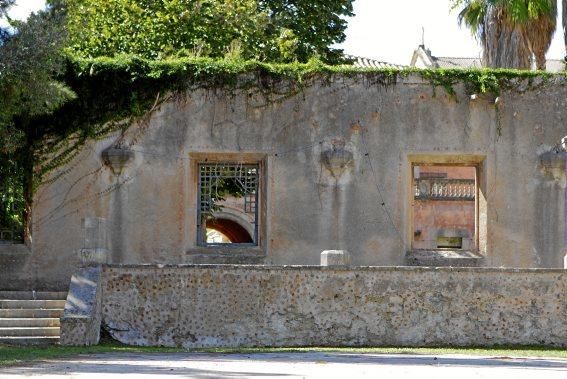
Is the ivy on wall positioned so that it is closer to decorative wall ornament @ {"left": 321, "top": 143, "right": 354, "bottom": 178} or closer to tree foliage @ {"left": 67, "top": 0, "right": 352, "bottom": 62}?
decorative wall ornament @ {"left": 321, "top": 143, "right": 354, "bottom": 178}

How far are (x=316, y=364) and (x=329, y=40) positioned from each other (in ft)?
71.4

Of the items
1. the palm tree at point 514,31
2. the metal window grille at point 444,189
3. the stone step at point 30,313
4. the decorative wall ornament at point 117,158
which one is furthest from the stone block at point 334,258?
the metal window grille at point 444,189

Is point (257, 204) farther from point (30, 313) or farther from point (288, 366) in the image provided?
point (288, 366)

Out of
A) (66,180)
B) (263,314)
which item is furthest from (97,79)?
(263,314)

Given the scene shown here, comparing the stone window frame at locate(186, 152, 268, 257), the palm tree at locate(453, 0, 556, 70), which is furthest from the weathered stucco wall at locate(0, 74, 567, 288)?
the palm tree at locate(453, 0, 556, 70)

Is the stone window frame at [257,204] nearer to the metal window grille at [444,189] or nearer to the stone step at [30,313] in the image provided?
the stone step at [30,313]

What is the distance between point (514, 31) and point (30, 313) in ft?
55.6

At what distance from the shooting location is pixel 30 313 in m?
22.6

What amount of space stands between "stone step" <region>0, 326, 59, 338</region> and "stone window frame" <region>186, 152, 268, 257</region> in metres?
4.33

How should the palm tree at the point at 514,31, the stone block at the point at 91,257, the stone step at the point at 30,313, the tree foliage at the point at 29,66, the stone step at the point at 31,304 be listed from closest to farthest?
the tree foliage at the point at 29,66 → the stone block at the point at 91,257 → the stone step at the point at 30,313 → the stone step at the point at 31,304 → the palm tree at the point at 514,31

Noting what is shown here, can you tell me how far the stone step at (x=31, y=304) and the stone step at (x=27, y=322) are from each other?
92 cm

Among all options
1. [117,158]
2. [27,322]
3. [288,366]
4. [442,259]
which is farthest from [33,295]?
[288,366]

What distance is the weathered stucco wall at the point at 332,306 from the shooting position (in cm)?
2242

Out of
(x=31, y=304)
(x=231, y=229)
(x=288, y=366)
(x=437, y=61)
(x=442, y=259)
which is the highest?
(x=437, y=61)
